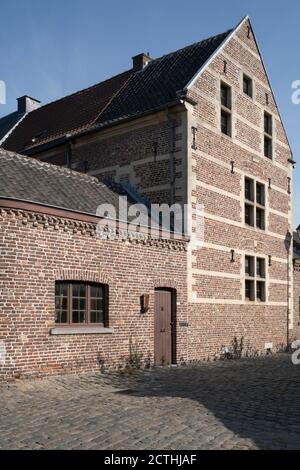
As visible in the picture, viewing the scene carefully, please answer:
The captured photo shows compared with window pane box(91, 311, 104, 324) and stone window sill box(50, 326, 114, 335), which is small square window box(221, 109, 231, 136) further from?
stone window sill box(50, 326, 114, 335)

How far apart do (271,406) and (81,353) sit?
15.0 feet

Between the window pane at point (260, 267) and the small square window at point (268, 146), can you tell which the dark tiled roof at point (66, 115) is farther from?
the window pane at point (260, 267)

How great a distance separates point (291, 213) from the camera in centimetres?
2034

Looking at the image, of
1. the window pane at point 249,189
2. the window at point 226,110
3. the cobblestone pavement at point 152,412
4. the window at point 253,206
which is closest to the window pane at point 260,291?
the window at point 253,206

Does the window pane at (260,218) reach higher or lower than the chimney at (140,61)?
lower

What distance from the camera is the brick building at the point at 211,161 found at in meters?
14.8

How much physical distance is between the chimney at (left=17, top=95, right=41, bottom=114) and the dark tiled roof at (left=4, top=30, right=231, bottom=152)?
2359 millimetres

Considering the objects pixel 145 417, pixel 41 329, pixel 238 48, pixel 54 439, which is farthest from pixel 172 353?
pixel 238 48

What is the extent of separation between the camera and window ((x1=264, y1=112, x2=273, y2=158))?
19.1 m

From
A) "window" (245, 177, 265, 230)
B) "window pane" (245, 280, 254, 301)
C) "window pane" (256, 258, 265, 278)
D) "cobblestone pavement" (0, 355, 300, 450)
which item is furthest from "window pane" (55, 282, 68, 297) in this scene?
"window pane" (256, 258, 265, 278)

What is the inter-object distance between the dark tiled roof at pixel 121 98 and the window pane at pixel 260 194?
488cm

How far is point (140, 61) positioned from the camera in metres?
19.8

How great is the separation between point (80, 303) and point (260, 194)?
9530mm

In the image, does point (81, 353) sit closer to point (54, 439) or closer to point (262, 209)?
point (54, 439)
